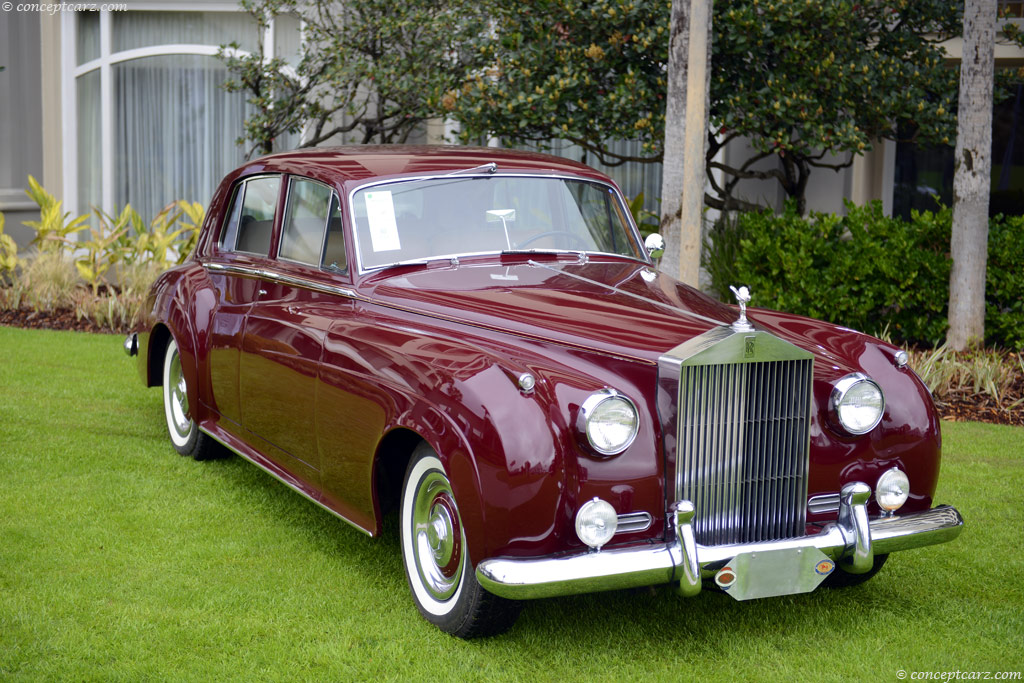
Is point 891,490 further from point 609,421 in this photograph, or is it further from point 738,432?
point 609,421

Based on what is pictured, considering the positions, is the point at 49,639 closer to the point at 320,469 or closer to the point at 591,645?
the point at 320,469

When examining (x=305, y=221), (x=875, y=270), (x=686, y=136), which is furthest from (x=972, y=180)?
(x=305, y=221)

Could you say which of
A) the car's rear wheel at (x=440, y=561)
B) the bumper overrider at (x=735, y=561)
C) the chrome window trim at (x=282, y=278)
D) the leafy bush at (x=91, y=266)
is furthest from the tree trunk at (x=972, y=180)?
the leafy bush at (x=91, y=266)

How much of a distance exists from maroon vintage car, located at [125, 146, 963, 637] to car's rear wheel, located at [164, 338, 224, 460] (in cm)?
80

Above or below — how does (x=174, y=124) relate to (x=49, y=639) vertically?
above

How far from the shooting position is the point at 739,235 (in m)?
9.01

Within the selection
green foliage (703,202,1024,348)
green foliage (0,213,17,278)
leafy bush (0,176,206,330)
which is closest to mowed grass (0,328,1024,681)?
green foliage (703,202,1024,348)

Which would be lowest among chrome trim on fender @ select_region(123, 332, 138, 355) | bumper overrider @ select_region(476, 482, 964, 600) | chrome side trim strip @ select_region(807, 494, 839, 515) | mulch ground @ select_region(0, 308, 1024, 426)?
mulch ground @ select_region(0, 308, 1024, 426)

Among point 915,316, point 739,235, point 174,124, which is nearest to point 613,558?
point 915,316

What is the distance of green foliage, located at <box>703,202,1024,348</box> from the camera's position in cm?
752

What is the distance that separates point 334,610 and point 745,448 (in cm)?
158

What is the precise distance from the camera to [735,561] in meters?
3.20

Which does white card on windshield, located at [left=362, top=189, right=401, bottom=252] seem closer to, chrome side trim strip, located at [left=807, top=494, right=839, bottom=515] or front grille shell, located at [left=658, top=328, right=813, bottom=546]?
front grille shell, located at [left=658, top=328, right=813, bottom=546]

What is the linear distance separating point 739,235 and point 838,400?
A: 5.73m
